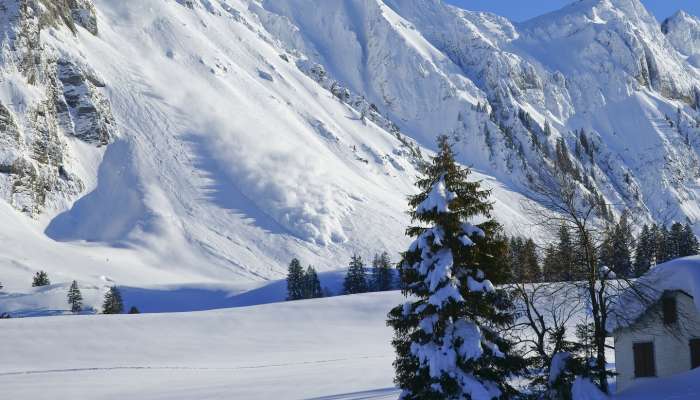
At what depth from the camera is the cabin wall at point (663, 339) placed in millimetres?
24141

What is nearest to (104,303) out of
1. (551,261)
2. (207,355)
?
(207,355)

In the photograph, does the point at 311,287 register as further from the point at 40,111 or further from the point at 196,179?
the point at 40,111

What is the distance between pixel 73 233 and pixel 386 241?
5603 cm

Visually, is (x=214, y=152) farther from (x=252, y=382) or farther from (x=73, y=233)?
(x=252, y=382)

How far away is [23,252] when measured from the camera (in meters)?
108

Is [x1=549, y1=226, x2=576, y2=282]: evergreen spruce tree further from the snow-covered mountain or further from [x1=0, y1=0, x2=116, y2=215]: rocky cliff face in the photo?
[x1=0, y1=0, x2=116, y2=215]: rocky cliff face

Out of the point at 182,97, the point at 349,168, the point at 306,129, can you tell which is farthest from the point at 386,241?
the point at 182,97

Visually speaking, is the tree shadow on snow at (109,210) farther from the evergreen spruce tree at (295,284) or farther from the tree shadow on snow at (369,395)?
the tree shadow on snow at (369,395)

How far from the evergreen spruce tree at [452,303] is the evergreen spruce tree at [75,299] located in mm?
63124

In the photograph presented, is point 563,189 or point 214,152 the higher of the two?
point 214,152

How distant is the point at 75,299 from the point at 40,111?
3046 inches

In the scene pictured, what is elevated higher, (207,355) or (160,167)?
(160,167)

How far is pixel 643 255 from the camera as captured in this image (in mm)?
29125

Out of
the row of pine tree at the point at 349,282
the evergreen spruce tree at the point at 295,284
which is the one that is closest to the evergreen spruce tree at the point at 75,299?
the evergreen spruce tree at the point at 295,284
